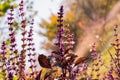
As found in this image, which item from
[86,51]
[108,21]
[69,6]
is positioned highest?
[69,6]

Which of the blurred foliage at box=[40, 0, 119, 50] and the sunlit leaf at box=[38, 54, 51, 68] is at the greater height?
the blurred foliage at box=[40, 0, 119, 50]

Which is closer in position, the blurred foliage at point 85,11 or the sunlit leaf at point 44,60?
the sunlit leaf at point 44,60

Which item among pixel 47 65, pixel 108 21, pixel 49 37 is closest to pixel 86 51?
pixel 108 21

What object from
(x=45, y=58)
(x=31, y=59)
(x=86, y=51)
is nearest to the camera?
(x=45, y=58)

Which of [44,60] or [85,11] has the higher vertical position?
[85,11]

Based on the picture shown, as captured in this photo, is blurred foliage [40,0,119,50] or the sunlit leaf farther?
blurred foliage [40,0,119,50]

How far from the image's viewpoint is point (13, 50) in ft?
9.12

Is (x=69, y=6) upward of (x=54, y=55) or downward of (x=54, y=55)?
upward

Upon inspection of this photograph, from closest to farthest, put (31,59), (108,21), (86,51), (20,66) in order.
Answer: (20,66)
(31,59)
(86,51)
(108,21)

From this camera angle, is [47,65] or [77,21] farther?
[77,21]

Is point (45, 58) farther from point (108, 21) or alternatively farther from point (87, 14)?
point (87, 14)

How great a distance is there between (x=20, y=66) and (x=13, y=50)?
319mm

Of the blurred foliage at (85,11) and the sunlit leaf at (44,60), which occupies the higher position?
the blurred foliage at (85,11)

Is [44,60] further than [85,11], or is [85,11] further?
[85,11]
